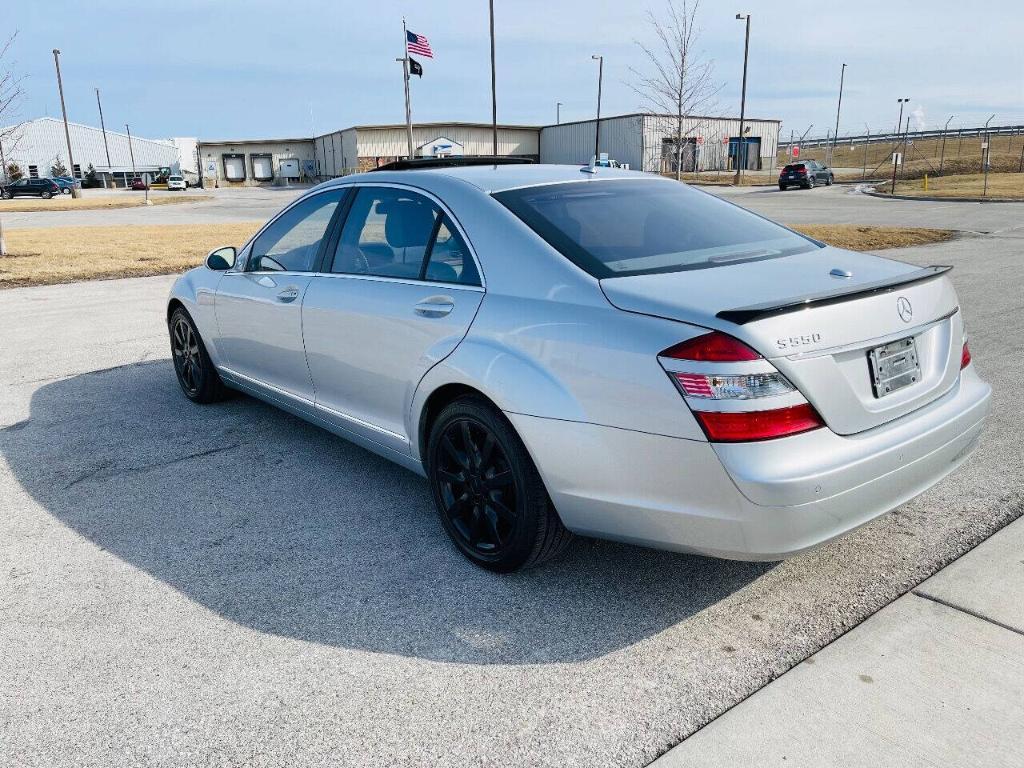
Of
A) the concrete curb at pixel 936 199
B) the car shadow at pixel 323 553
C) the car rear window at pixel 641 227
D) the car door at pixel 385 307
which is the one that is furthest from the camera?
the concrete curb at pixel 936 199

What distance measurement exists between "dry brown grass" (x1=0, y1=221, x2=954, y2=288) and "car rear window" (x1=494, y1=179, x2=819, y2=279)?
9.03 meters

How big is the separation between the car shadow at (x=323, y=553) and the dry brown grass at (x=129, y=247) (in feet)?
29.3

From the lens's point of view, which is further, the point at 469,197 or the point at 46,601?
the point at 469,197

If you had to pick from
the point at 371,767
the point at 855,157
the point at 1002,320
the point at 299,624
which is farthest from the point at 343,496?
the point at 855,157

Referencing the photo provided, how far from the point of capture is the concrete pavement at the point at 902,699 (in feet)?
7.25

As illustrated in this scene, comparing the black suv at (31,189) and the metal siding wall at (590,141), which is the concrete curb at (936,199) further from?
the black suv at (31,189)

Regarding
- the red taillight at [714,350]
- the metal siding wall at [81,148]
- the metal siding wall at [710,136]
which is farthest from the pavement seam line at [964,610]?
the metal siding wall at [81,148]

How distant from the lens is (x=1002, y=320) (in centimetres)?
761

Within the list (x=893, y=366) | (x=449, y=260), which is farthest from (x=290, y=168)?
(x=893, y=366)

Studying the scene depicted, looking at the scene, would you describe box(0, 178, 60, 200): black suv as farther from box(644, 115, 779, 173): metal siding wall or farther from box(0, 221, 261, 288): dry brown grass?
box(644, 115, 779, 173): metal siding wall

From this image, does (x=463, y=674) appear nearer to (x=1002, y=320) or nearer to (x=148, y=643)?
(x=148, y=643)

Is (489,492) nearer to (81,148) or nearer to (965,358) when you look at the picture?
(965,358)

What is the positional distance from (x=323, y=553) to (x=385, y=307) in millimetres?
1088

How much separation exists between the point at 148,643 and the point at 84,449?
96.3 inches
